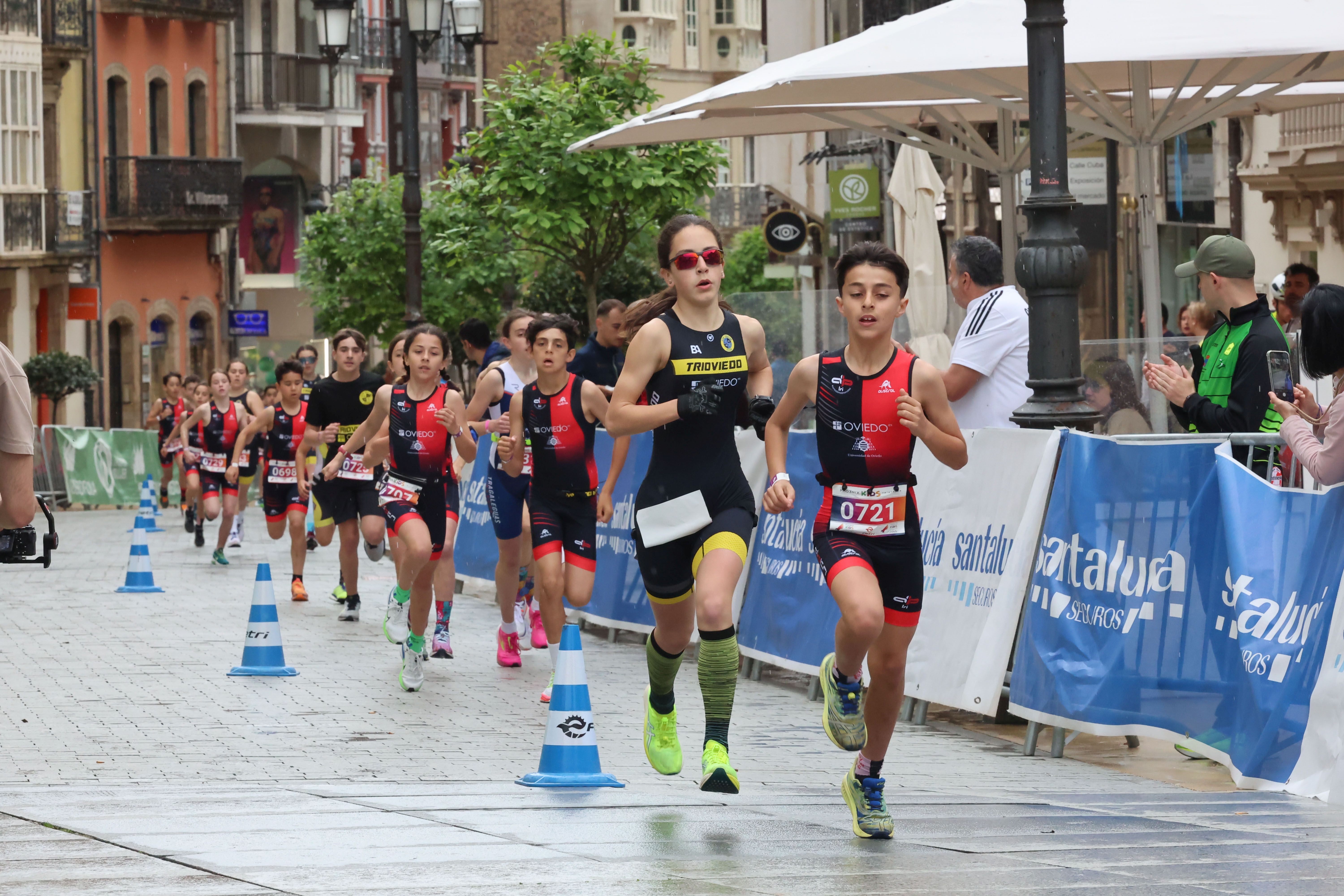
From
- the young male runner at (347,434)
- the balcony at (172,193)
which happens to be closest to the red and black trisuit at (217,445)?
the young male runner at (347,434)

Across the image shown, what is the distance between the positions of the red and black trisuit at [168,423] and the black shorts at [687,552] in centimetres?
2428

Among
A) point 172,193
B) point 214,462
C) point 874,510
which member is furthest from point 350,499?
point 172,193

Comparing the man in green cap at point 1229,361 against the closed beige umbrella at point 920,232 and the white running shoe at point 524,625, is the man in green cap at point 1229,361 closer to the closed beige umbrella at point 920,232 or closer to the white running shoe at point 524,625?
the white running shoe at point 524,625

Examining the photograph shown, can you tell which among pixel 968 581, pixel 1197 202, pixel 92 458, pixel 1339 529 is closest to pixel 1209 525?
pixel 1339 529

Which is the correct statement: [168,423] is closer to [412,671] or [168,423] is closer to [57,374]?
[57,374]

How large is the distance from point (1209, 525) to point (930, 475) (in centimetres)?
226

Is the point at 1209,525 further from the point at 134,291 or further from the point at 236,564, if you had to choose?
the point at 134,291

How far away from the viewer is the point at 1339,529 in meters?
7.79

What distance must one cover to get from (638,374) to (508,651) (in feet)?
17.0

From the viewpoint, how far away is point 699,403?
770 centimetres

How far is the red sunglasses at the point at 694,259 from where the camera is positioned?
7.86 m

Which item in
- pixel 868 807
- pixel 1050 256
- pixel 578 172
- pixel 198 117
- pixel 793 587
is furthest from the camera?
pixel 198 117

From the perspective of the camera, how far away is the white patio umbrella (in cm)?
1074

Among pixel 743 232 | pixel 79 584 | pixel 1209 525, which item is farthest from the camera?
pixel 743 232
